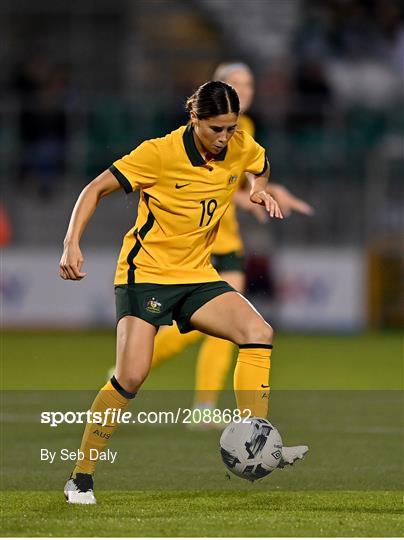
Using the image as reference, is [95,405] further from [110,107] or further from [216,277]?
[110,107]

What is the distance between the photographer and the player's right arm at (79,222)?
6.12m

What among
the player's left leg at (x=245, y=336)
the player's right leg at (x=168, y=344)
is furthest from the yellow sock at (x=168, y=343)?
the player's left leg at (x=245, y=336)

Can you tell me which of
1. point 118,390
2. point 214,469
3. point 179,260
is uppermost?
point 179,260

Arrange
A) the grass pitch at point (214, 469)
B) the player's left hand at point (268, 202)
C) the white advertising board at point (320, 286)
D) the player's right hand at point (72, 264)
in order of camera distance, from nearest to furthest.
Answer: the grass pitch at point (214, 469), the player's right hand at point (72, 264), the player's left hand at point (268, 202), the white advertising board at point (320, 286)

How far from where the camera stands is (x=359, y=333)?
61.7 ft

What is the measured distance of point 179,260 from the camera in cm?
680

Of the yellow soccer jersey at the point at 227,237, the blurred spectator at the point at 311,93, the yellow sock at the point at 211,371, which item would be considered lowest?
the blurred spectator at the point at 311,93

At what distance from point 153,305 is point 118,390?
0.44 m

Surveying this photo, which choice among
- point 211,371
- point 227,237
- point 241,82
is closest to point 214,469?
point 211,371

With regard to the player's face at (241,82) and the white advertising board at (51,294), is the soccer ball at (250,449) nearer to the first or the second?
the player's face at (241,82)

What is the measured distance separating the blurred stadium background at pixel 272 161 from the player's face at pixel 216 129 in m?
11.5

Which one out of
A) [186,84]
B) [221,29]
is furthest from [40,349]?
[221,29]

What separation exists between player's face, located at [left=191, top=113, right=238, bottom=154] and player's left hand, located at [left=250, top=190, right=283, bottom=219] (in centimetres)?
40

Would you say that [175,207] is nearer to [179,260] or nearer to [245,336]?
[179,260]
